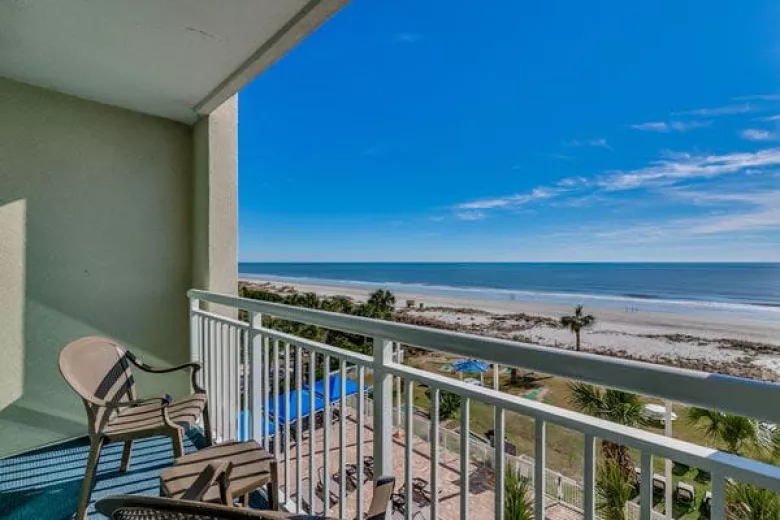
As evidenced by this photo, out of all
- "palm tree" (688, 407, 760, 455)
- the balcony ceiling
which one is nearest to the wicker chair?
the balcony ceiling

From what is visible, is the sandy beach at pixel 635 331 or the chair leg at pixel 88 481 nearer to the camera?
the chair leg at pixel 88 481

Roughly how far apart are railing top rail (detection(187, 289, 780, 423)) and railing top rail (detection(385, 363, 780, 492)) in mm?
98

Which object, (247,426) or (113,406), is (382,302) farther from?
(113,406)

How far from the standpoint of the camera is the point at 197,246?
3.43 m

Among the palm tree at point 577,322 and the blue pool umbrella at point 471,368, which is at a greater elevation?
the blue pool umbrella at point 471,368

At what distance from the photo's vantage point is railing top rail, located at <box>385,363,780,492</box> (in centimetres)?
73

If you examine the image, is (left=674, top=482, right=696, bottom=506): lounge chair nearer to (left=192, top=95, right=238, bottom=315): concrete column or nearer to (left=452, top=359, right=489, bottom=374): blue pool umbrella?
(left=452, top=359, right=489, bottom=374): blue pool umbrella

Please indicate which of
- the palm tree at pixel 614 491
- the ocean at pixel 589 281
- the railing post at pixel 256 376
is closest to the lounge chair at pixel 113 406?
the railing post at pixel 256 376

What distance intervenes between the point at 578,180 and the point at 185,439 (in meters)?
33.4

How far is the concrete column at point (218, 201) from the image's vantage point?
3.26 metres

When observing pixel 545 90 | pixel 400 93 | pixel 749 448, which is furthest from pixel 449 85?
pixel 749 448

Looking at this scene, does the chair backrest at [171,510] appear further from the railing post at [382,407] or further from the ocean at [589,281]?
the ocean at [589,281]

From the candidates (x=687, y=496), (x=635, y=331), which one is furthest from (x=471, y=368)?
(x=635, y=331)

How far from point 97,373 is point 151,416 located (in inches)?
17.0
